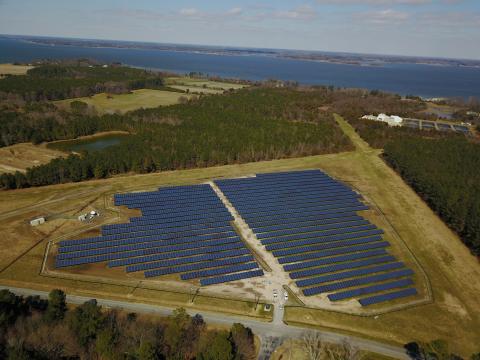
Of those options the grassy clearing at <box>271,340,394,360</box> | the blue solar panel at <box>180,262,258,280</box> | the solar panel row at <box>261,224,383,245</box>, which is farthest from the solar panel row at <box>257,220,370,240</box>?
the grassy clearing at <box>271,340,394,360</box>

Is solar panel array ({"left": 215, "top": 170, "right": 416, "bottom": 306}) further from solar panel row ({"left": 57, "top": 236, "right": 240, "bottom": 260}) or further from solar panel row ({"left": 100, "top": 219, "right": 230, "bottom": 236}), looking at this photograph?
solar panel row ({"left": 57, "top": 236, "right": 240, "bottom": 260})

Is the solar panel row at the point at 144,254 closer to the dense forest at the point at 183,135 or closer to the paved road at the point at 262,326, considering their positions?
the paved road at the point at 262,326

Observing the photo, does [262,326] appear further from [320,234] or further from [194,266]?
[320,234]

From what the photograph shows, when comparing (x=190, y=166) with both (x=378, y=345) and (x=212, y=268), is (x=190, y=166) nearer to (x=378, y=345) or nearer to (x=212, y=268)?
(x=212, y=268)

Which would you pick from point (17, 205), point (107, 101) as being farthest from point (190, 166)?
point (107, 101)

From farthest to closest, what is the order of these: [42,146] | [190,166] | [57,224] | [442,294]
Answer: [42,146]
[190,166]
[57,224]
[442,294]

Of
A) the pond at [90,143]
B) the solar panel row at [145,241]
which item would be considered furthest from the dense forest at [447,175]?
the pond at [90,143]
